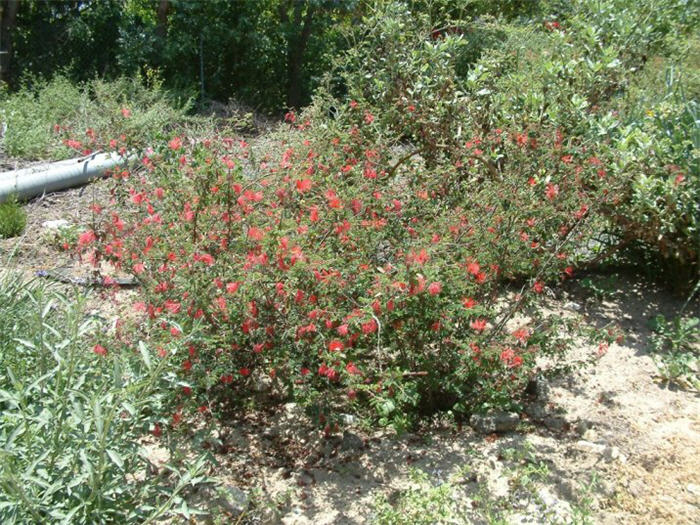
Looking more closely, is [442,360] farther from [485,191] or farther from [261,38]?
[261,38]

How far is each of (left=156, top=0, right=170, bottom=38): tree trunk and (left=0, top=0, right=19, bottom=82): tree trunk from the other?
1.96 m

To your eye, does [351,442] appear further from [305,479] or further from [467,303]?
[467,303]

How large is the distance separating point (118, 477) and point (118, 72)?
8.52 m

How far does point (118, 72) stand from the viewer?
9.58 meters

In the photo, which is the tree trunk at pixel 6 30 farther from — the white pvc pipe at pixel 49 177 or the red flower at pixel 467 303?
the red flower at pixel 467 303

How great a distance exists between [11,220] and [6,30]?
21.0 ft

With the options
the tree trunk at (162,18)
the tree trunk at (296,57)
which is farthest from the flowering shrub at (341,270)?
the tree trunk at (162,18)

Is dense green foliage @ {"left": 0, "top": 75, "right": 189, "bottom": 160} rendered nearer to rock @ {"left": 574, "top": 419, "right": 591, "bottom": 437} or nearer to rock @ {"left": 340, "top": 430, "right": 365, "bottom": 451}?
rock @ {"left": 340, "top": 430, "right": 365, "bottom": 451}

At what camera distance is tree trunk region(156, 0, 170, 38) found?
9.84 meters

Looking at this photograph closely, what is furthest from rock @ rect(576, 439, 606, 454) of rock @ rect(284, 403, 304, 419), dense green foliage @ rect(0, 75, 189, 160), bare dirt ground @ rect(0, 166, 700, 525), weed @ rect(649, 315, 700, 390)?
dense green foliage @ rect(0, 75, 189, 160)

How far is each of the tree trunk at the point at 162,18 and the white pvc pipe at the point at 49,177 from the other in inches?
180

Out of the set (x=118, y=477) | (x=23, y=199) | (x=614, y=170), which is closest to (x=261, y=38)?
(x=23, y=199)

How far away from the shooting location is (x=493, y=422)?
310cm

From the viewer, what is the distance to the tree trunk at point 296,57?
395 inches
